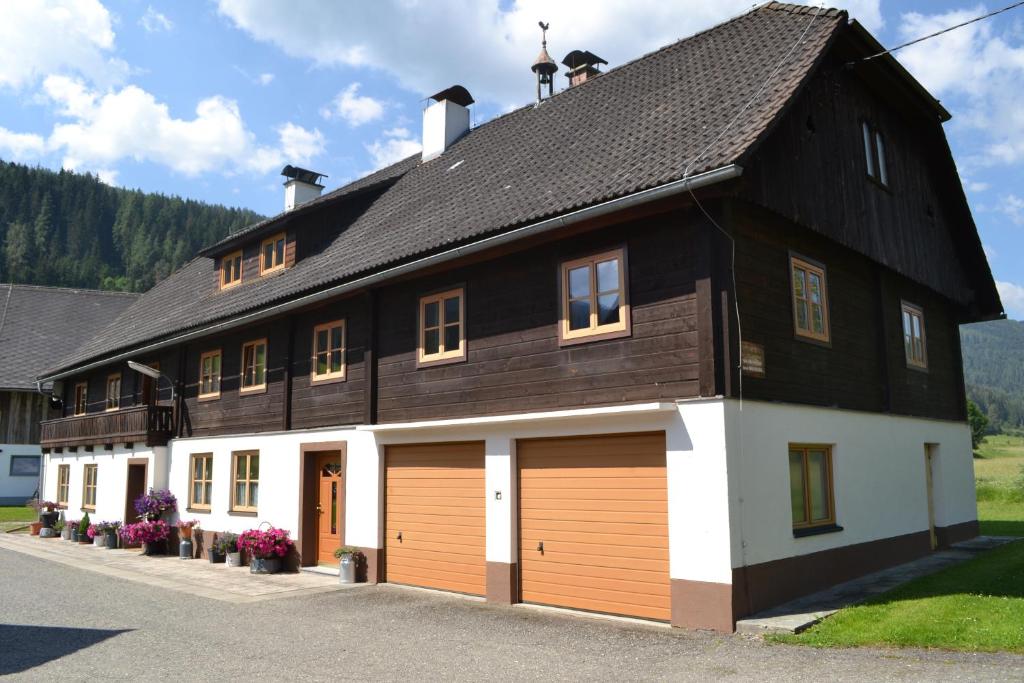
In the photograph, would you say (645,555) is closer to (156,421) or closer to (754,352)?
(754,352)

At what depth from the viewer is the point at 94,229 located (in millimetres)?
110625

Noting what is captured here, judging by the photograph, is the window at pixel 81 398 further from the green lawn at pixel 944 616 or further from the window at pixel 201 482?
the green lawn at pixel 944 616

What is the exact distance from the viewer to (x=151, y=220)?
11431cm

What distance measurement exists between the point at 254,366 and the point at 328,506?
4276 millimetres

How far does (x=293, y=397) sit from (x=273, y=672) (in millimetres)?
9284

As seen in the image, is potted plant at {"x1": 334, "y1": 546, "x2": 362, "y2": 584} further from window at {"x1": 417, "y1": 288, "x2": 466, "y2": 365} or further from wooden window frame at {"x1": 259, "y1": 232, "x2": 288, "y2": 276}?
wooden window frame at {"x1": 259, "y1": 232, "x2": 288, "y2": 276}

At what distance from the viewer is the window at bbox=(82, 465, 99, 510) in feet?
82.2

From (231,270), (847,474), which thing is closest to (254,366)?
(231,270)

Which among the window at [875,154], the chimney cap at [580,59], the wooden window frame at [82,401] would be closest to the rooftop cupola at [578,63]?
the chimney cap at [580,59]

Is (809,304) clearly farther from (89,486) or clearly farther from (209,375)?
(89,486)

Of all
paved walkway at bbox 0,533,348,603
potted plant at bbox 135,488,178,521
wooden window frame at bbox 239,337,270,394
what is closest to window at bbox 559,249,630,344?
paved walkway at bbox 0,533,348,603

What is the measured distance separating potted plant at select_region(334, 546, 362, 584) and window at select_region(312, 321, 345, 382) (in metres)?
3.24

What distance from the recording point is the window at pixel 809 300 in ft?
38.3

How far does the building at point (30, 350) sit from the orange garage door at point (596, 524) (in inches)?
1060
